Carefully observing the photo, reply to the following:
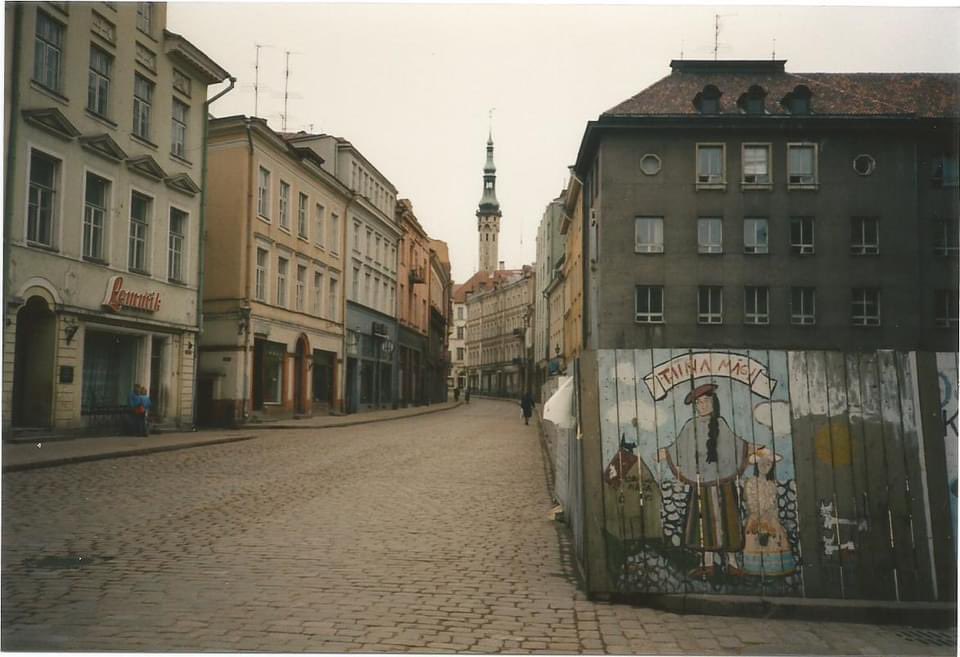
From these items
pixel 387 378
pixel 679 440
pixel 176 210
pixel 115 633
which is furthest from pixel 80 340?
pixel 387 378

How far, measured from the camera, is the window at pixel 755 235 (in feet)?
104

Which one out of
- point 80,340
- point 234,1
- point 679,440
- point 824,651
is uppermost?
point 234,1

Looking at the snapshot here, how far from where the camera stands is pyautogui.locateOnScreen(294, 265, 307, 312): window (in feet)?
111

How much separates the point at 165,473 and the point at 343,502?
A: 15.2 feet

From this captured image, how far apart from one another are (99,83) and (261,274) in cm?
1240

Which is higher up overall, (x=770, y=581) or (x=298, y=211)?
(x=298, y=211)

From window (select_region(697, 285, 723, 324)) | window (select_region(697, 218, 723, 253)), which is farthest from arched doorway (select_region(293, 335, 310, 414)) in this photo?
window (select_region(697, 218, 723, 253))

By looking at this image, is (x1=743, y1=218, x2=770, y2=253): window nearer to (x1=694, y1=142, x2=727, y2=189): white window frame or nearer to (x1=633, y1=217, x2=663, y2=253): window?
(x1=694, y1=142, x2=727, y2=189): white window frame

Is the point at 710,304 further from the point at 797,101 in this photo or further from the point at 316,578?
the point at 316,578

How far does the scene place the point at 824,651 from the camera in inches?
195

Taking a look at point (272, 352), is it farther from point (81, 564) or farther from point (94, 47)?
point (81, 564)

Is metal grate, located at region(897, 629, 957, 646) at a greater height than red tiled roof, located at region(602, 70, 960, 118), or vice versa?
red tiled roof, located at region(602, 70, 960, 118)

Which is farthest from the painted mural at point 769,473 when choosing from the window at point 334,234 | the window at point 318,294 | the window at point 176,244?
the window at point 334,234

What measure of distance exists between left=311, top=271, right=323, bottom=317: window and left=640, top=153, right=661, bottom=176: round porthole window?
47.7 ft
